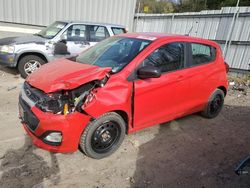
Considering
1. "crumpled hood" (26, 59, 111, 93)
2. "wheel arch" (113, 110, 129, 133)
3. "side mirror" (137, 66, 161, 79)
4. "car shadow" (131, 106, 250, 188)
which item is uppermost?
"side mirror" (137, 66, 161, 79)

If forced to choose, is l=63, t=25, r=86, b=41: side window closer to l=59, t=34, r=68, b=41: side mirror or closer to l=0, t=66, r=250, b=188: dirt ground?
l=59, t=34, r=68, b=41: side mirror

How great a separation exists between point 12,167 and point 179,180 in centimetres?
224

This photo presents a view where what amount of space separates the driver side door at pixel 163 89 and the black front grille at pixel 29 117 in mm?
1420

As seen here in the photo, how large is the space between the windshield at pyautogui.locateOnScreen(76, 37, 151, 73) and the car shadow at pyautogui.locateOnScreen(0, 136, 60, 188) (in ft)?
5.30

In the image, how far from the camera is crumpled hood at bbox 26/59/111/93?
3090 mm

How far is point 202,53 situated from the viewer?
480 centimetres

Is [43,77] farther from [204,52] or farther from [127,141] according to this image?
[204,52]

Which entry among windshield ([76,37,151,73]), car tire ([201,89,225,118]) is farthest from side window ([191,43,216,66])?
windshield ([76,37,151,73])

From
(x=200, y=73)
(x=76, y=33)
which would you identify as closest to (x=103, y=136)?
(x=200, y=73)

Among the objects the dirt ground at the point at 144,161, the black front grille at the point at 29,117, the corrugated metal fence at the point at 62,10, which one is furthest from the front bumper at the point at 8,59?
the corrugated metal fence at the point at 62,10

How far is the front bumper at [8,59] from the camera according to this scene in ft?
21.6

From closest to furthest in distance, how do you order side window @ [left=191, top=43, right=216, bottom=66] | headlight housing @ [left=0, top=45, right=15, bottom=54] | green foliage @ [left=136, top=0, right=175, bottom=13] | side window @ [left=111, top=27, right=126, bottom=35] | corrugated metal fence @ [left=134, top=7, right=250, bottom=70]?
side window @ [left=191, top=43, right=216, bottom=66]
headlight housing @ [left=0, top=45, right=15, bottom=54]
side window @ [left=111, top=27, right=126, bottom=35]
corrugated metal fence @ [left=134, top=7, right=250, bottom=70]
green foliage @ [left=136, top=0, right=175, bottom=13]

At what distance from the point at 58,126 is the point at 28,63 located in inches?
179

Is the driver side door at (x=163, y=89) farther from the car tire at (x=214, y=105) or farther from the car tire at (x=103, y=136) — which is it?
the car tire at (x=214, y=105)
